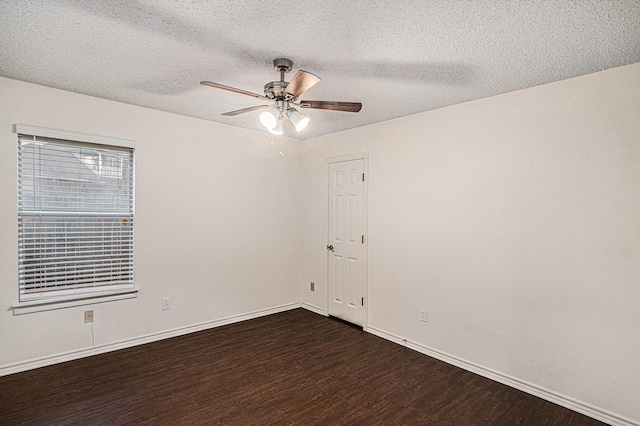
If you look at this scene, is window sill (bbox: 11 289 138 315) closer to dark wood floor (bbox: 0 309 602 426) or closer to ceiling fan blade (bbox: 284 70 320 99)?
dark wood floor (bbox: 0 309 602 426)

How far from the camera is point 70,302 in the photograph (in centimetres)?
306

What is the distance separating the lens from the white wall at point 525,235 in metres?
2.32

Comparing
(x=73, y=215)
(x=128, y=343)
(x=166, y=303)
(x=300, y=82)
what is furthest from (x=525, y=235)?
(x=73, y=215)

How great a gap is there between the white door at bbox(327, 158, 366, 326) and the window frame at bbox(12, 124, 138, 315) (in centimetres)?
232

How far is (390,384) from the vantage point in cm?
278

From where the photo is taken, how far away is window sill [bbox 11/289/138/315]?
284 centimetres

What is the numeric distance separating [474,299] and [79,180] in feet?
12.5

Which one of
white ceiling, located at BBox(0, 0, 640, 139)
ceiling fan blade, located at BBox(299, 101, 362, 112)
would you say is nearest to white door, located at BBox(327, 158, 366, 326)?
white ceiling, located at BBox(0, 0, 640, 139)

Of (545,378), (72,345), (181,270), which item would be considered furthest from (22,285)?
(545,378)

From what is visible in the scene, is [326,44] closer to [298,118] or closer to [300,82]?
[300,82]

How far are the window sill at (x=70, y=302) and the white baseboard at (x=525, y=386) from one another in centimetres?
282

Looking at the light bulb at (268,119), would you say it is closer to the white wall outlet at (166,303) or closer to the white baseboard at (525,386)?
the white wall outlet at (166,303)

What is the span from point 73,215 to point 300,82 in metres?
2.54

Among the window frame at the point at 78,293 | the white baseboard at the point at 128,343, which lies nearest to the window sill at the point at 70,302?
the window frame at the point at 78,293
